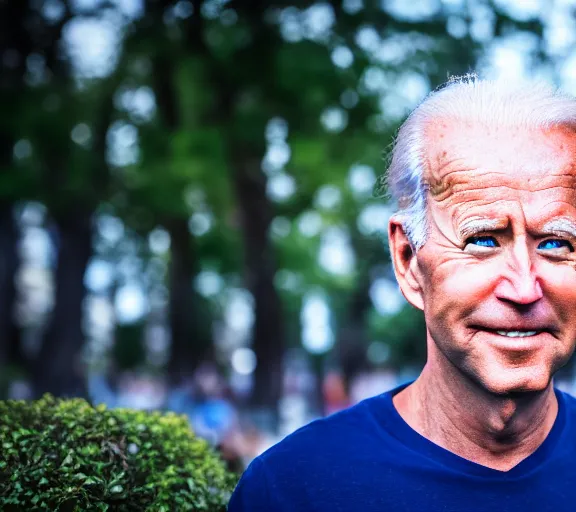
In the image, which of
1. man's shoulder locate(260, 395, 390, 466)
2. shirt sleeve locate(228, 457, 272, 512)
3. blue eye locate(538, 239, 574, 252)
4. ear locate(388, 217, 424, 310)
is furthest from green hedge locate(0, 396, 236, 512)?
blue eye locate(538, 239, 574, 252)

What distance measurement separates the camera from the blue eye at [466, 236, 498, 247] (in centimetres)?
225

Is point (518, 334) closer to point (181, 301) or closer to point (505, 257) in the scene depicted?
point (505, 257)

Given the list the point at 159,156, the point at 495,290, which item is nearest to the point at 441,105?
the point at 495,290

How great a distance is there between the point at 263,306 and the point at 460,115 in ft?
49.1

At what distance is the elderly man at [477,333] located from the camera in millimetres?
2189

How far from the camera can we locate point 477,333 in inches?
87.0

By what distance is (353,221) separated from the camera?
18.3 meters

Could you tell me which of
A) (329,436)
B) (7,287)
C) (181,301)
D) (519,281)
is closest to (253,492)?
(329,436)

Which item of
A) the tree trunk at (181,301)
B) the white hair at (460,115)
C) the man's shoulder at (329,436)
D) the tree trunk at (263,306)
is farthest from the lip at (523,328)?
the tree trunk at (181,301)

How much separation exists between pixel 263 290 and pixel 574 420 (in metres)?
14.8

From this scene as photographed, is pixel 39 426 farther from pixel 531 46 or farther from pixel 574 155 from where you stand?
pixel 531 46

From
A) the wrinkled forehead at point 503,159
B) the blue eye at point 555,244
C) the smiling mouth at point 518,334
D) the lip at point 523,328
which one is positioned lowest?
the smiling mouth at point 518,334

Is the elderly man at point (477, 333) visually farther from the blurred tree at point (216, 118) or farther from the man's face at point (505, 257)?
the blurred tree at point (216, 118)

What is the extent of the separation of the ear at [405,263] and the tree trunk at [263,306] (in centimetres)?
1437
